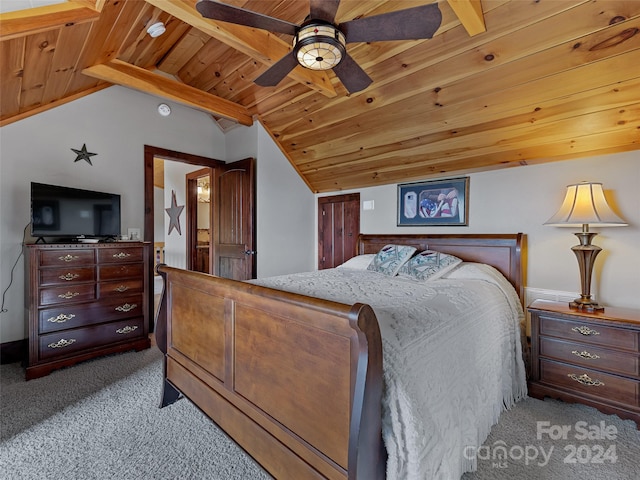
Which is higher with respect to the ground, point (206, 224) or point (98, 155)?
point (98, 155)

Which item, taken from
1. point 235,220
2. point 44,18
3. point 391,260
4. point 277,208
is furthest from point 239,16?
point 235,220

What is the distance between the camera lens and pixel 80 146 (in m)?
3.18

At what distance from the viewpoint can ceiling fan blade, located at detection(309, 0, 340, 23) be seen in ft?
4.73

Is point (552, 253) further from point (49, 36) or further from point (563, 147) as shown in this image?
point (49, 36)

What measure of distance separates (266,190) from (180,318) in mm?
2351

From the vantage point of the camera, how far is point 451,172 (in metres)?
3.22

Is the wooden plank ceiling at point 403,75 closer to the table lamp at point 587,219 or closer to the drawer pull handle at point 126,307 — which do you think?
the table lamp at point 587,219

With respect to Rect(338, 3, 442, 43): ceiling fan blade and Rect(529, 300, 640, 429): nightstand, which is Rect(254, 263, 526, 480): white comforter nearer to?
Rect(529, 300, 640, 429): nightstand

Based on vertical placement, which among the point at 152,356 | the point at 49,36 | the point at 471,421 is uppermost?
the point at 49,36

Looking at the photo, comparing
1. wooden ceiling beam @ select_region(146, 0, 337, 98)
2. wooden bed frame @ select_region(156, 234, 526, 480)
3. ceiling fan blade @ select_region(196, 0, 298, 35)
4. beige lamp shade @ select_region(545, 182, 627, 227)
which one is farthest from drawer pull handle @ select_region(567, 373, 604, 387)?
wooden ceiling beam @ select_region(146, 0, 337, 98)

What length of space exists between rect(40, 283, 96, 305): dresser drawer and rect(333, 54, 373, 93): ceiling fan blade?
2.80 metres

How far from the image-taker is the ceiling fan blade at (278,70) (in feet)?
5.93

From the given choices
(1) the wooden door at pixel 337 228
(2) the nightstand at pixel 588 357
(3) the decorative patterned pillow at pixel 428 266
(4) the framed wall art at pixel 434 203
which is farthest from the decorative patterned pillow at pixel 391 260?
(2) the nightstand at pixel 588 357

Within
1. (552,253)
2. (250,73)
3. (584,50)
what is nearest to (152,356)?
(250,73)
